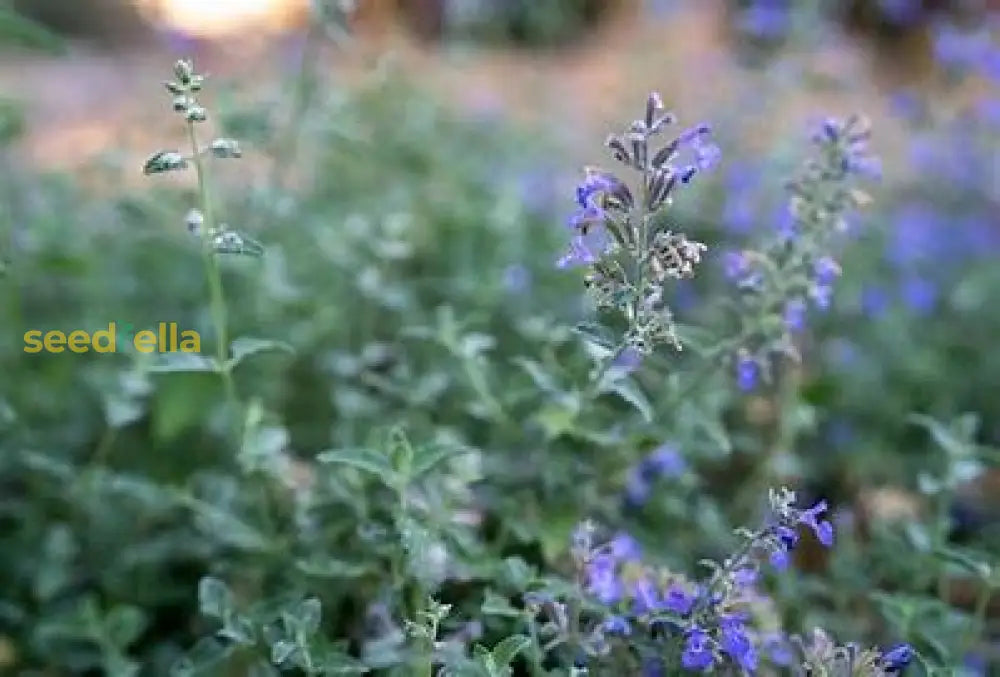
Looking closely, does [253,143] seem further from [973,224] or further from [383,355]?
[973,224]

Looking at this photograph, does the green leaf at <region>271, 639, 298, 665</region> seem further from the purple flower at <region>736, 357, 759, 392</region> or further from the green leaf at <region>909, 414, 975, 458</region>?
the green leaf at <region>909, 414, 975, 458</region>

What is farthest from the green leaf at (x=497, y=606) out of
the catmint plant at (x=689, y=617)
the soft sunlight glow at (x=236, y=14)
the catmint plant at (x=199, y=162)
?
the soft sunlight glow at (x=236, y=14)

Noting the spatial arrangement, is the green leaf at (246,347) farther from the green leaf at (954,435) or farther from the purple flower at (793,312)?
the green leaf at (954,435)

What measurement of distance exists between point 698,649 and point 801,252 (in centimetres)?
49

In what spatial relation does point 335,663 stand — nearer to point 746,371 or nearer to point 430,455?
point 430,455

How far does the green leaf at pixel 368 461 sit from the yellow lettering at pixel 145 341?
504mm

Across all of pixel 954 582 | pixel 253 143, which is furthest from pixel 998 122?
pixel 253 143

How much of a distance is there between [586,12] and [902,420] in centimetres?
342

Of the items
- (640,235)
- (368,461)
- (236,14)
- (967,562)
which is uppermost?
(236,14)

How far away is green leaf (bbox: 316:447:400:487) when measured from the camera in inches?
53.3

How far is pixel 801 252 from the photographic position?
153 cm

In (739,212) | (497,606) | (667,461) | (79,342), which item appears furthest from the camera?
(739,212)

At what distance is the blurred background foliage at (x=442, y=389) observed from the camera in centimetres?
160

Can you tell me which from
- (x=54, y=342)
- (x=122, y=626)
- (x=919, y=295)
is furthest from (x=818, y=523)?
(x=919, y=295)
